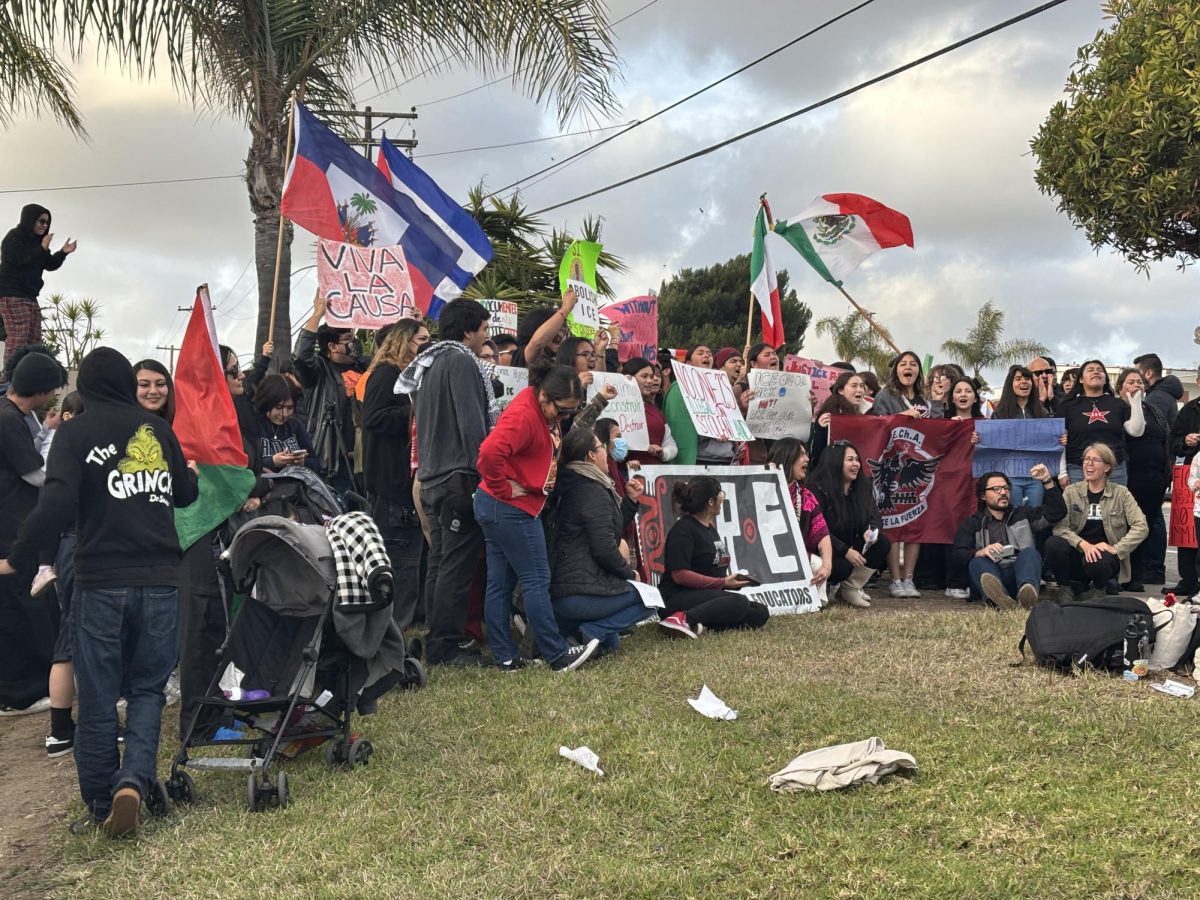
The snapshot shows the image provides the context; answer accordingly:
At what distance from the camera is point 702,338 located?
4269 cm

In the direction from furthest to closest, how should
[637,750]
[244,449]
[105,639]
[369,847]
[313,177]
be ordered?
[313,177] < [244,449] < [637,750] < [105,639] < [369,847]

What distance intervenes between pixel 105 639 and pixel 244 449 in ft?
7.13

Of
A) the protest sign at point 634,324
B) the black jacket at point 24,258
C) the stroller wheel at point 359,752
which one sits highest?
the black jacket at point 24,258

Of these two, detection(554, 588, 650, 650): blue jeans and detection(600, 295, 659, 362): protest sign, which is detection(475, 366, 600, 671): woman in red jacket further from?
detection(600, 295, 659, 362): protest sign

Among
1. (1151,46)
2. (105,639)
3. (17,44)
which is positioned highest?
(1151,46)

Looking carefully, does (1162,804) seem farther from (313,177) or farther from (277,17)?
(277,17)

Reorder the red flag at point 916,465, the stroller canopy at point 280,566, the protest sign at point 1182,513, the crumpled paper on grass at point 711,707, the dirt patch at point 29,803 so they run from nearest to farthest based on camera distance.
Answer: the dirt patch at point 29,803 → the stroller canopy at point 280,566 → the crumpled paper on grass at point 711,707 → the protest sign at point 1182,513 → the red flag at point 916,465

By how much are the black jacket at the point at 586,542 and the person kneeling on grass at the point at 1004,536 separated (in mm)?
3352

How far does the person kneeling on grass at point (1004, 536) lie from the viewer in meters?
9.41

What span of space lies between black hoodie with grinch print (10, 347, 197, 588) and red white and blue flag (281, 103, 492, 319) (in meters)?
4.91

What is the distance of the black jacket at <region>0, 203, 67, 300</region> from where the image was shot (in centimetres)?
1058

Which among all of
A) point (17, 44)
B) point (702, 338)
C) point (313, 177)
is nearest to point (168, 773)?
point (313, 177)

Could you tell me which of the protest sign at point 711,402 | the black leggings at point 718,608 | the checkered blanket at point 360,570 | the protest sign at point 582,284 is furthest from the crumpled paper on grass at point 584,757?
the protest sign at point 582,284

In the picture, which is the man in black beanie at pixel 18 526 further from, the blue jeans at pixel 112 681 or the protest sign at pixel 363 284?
the protest sign at pixel 363 284
